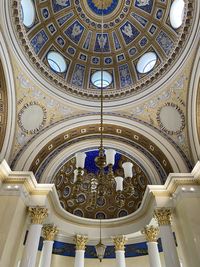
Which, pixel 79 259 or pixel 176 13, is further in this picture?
pixel 79 259

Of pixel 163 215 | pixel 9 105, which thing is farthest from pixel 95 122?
pixel 163 215

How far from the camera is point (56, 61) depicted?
12133 millimetres

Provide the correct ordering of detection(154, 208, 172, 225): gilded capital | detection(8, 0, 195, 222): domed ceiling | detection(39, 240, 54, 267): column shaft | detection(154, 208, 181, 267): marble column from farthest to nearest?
detection(8, 0, 195, 222): domed ceiling, detection(39, 240, 54, 267): column shaft, detection(154, 208, 172, 225): gilded capital, detection(154, 208, 181, 267): marble column

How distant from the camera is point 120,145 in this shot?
12.0 meters

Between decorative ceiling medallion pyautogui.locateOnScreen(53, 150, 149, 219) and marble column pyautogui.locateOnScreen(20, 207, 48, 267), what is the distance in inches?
141

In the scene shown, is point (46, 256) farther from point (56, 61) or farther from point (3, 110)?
point (56, 61)

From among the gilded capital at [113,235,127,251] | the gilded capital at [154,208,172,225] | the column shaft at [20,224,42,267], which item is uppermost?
the gilded capital at [113,235,127,251]

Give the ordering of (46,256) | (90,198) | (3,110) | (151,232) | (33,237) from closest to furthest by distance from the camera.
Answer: (33,237) → (3,110) → (46,256) → (151,232) → (90,198)

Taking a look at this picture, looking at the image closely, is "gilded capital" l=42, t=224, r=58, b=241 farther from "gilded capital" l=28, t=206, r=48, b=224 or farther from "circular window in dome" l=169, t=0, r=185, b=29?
"circular window in dome" l=169, t=0, r=185, b=29

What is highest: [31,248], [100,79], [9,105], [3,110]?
[100,79]

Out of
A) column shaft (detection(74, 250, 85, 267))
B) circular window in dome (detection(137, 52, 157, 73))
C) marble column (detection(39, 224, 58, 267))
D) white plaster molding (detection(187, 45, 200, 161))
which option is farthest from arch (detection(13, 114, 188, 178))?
column shaft (detection(74, 250, 85, 267))

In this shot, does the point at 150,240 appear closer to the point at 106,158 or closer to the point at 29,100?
the point at 106,158

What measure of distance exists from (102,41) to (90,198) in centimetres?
875

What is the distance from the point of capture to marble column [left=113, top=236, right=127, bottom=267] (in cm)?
1191
